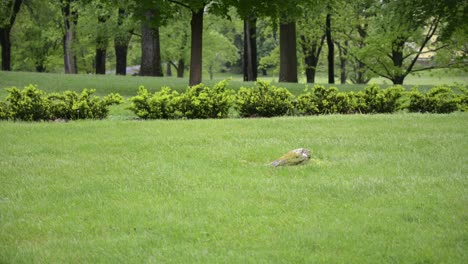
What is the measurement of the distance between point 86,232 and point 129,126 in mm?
6580

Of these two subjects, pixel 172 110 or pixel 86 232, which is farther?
pixel 172 110

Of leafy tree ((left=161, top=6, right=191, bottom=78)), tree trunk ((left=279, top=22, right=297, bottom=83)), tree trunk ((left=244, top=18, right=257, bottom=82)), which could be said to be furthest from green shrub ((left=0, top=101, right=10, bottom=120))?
leafy tree ((left=161, top=6, right=191, bottom=78))

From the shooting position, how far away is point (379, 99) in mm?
15016

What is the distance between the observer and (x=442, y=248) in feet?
16.9

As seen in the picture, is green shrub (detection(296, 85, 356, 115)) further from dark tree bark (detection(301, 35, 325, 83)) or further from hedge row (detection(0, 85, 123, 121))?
dark tree bark (detection(301, 35, 325, 83))

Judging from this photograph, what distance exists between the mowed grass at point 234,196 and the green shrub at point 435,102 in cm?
384

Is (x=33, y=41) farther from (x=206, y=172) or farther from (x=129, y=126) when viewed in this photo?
(x=206, y=172)

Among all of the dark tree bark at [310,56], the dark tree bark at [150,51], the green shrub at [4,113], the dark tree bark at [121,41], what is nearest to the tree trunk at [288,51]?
the dark tree bark at [150,51]

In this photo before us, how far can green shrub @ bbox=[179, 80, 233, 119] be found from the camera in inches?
552

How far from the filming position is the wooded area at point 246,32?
18172mm

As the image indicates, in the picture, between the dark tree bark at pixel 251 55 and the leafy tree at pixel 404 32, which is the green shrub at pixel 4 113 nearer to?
the leafy tree at pixel 404 32

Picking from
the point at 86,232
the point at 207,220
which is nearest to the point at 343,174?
the point at 207,220

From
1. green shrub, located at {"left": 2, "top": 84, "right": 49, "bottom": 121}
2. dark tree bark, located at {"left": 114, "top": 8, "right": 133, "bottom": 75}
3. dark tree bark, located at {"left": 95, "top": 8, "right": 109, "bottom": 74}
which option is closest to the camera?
green shrub, located at {"left": 2, "top": 84, "right": 49, "bottom": 121}

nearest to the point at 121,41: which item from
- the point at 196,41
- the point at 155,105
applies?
the point at 196,41
